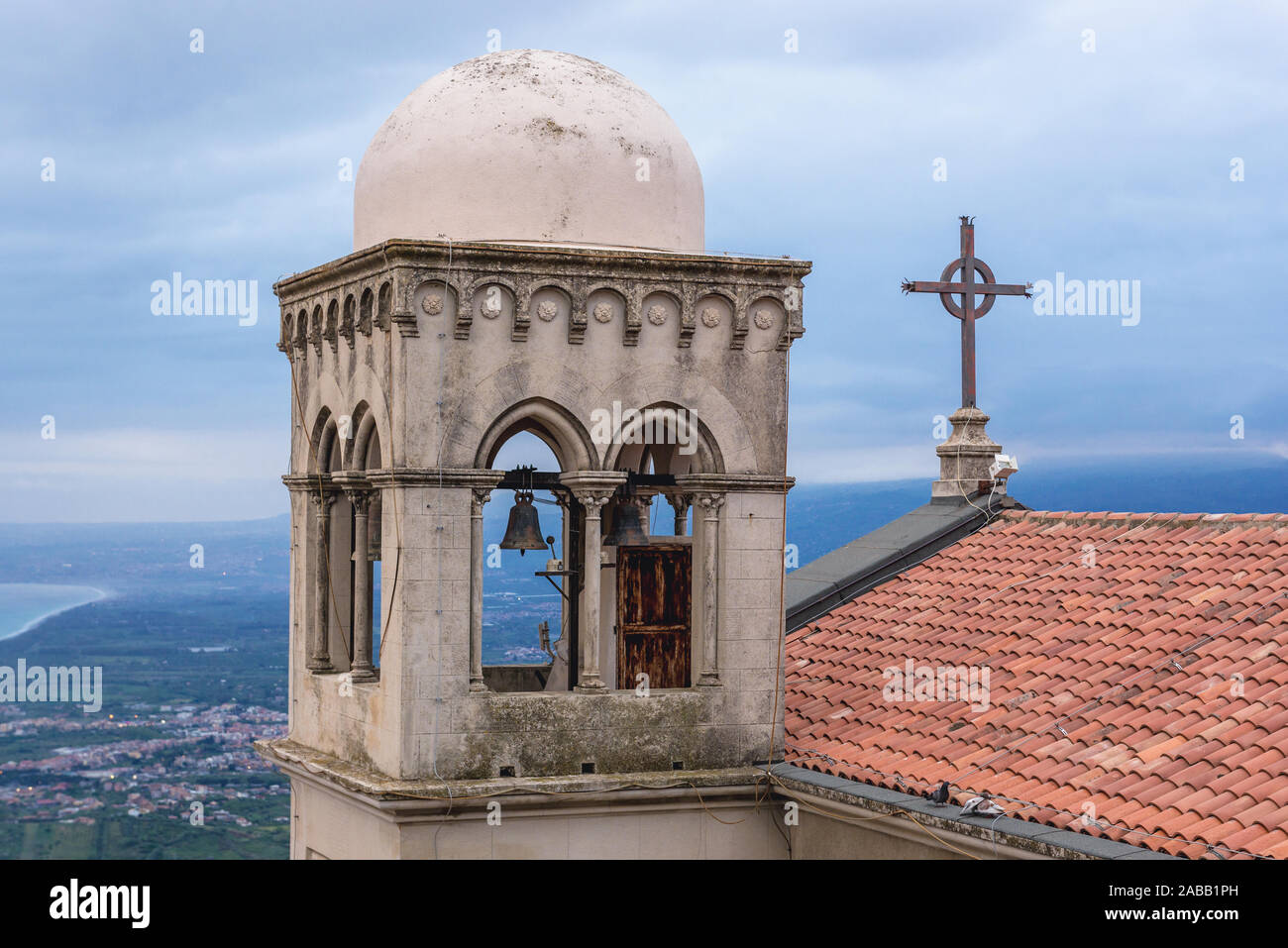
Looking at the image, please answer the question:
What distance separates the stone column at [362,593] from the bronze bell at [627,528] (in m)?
2.55

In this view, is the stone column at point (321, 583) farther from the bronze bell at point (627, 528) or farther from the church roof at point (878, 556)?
the church roof at point (878, 556)

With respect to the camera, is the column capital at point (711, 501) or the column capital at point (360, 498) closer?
the column capital at point (711, 501)

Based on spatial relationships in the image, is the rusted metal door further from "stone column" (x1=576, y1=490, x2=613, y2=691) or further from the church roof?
the church roof

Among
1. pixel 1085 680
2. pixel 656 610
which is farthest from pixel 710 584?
pixel 1085 680

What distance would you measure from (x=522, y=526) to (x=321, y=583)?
7.50 ft

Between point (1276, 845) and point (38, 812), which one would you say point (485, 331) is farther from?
point (38, 812)

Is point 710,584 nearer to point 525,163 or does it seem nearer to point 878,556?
point 525,163

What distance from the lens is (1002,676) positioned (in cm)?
1608

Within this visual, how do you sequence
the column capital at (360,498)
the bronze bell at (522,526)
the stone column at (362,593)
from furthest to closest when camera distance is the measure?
the bronze bell at (522,526) → the column capital at (360,498) → the stone column at (362,593)

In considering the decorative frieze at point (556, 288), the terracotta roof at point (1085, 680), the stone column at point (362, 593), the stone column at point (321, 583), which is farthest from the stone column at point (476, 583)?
the terracotta roof at point (1085, 680)

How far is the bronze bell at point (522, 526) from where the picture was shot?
17.4 metres

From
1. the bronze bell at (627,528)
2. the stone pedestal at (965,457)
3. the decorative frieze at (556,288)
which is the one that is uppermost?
the decorative frieze at (556,288)
